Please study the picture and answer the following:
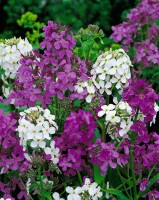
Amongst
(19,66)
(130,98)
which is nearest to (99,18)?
(19,66)

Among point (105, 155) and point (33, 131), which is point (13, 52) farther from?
point (105, 155)

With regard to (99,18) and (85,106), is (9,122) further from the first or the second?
(99,18)

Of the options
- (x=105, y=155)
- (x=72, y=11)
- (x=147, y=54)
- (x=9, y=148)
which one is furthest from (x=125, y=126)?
(x=72, y=11)

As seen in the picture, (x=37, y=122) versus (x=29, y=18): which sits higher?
(x=29, y=18)

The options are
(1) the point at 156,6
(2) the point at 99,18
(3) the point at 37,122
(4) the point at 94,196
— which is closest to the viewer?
(3) the point at 37,122

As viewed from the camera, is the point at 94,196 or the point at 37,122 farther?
the point at 94,196

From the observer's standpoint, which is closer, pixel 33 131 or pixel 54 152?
pixel 33 131

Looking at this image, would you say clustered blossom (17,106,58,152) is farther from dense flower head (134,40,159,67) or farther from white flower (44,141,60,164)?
dense flower head (134,40,159,67)
